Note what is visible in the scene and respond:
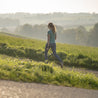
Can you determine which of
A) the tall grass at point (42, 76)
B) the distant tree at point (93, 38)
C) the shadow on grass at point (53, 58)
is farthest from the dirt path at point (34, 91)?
the distant tree at point (93, 38)

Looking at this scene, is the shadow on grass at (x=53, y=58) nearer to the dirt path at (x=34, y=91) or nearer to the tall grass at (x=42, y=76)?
the tall grass at (x=42, y=76)

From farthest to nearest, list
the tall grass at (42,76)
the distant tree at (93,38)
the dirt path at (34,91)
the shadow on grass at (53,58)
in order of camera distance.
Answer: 1. the distant tree at (93,38)
2. the shadow on grass at (53,58)
3. the tall grass at (42,76)
4. the dirt path at (34,91)

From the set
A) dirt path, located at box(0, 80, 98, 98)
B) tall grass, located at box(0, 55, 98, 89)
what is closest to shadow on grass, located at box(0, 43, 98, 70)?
tall grass, located at box(0, 55, 98, 89)

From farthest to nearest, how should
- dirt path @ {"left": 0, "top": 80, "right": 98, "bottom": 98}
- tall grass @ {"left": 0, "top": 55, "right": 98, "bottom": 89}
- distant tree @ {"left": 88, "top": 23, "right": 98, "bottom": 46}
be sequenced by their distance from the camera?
distant tree @ {"left": 88, "top": 23, "right": 98, "bottom": 46} < tall grass @ {"left": 0, "top": 55, "right": 98, "bottom": 89} < dirt path @ {"left": 0, "top": 80, "right": 98, "bottom": 98}

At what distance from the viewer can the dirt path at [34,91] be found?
389 centimetres

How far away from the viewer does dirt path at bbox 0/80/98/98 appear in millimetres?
3893

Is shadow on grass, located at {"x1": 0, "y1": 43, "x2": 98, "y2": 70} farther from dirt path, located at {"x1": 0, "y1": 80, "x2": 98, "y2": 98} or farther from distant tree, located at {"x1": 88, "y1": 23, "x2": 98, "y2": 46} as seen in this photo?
distant tree, located at {"x1": 88, "y1": 23, "x2": 98, "y2": 46}

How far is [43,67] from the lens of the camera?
6.03m

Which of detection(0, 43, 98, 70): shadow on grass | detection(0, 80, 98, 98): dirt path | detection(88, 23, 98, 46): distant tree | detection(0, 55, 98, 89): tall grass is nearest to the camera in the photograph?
detection(0, 80, 98, 98): dirt path

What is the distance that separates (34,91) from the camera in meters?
4.21

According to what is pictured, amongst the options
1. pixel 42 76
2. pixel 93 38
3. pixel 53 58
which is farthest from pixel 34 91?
→ pixel 93 38

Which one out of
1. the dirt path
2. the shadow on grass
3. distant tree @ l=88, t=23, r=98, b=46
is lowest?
distant tree @ l=88, t=23, r=98, b=46

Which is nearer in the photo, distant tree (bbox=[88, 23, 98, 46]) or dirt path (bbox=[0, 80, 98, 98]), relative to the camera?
dirt path (bbox=[0, 80, 98, 98])

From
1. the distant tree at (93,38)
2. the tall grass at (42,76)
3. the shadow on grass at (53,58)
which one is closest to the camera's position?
the tall grass at (42,76)
